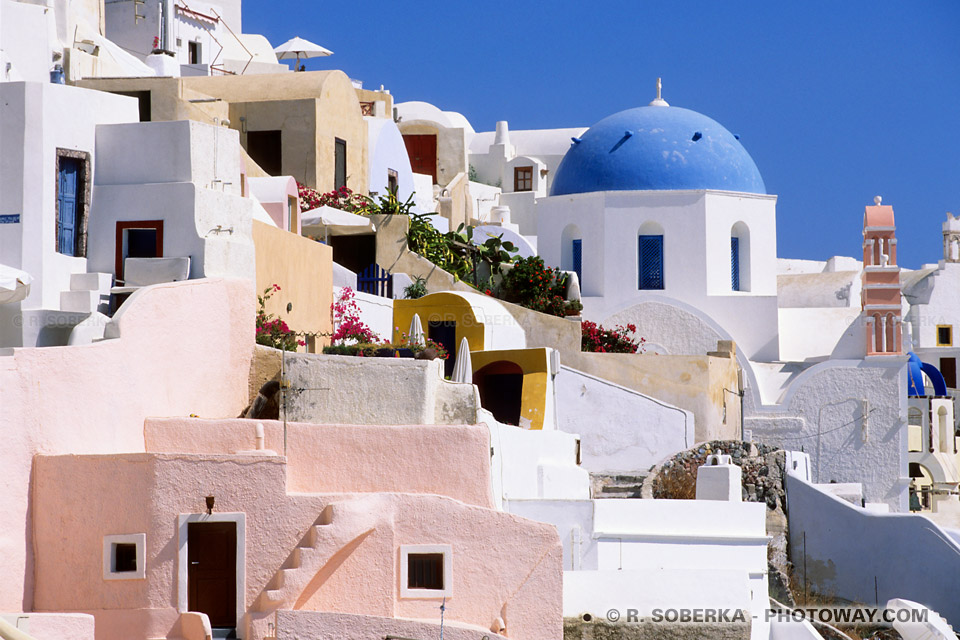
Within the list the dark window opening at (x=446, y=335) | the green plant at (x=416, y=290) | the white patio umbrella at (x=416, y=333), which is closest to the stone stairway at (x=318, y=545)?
the white patio umbrella at (x=416, y=333)

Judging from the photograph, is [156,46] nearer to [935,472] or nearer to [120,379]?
[120,379]

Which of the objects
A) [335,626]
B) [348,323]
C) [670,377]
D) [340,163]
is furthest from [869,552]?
[340,163]

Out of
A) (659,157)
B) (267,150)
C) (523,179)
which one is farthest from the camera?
(523,179)

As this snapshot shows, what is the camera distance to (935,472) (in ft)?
125

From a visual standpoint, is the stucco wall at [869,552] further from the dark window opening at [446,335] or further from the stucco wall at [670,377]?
the dark window opening at [446,335]

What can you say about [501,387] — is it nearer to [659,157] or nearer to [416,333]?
[416,333]

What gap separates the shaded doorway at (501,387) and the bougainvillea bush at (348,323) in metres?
1.65

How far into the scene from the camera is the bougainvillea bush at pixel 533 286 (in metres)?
24.9

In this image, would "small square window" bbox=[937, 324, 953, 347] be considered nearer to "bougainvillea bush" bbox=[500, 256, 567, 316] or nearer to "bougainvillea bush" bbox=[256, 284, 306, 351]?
"bougainvillea bush" bbox=[500, 256, 567, 316]

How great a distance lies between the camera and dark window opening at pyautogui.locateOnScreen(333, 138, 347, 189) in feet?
88.3

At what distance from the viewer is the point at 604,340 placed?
80.8 feet

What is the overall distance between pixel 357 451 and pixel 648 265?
14.6 metres

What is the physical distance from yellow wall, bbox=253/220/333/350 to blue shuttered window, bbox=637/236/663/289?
9.26 metres

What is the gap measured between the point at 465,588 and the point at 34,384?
4356 mm
